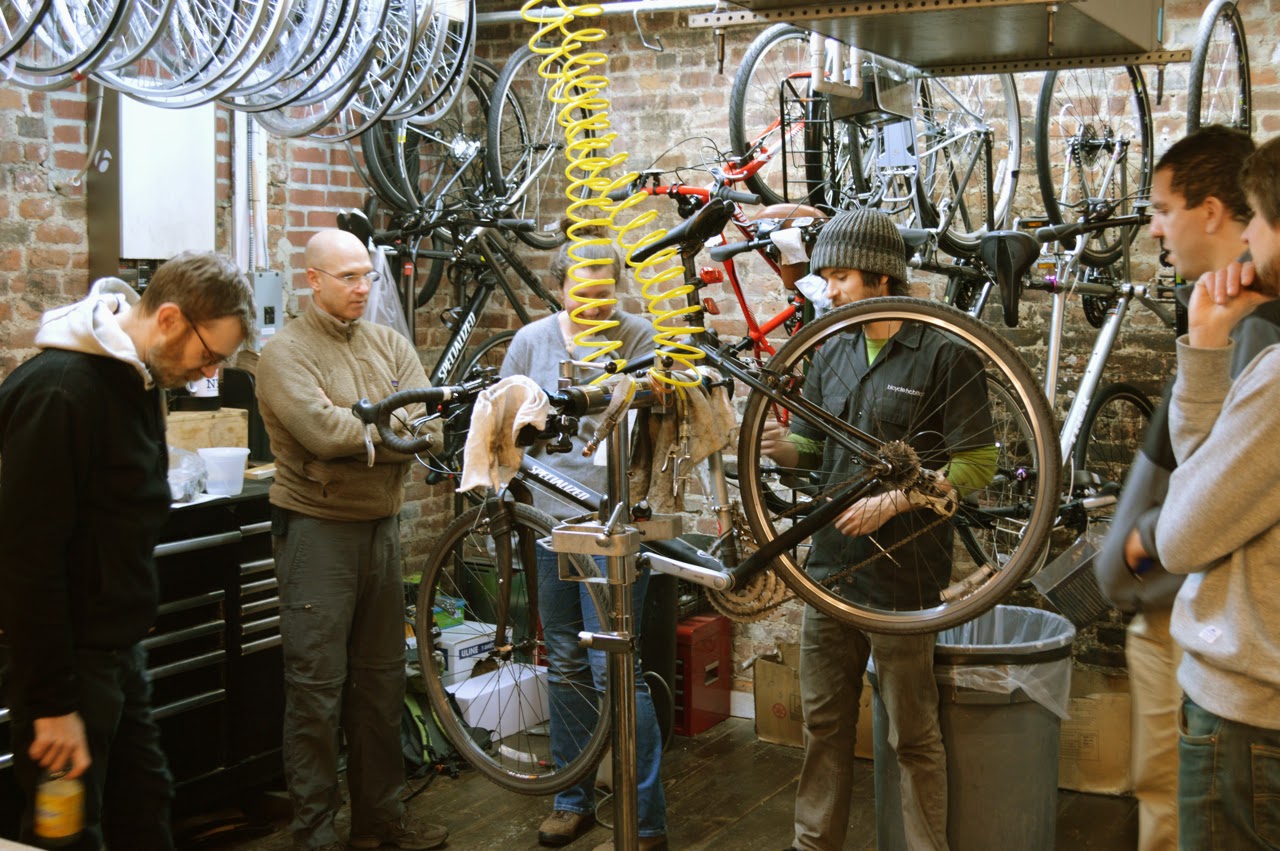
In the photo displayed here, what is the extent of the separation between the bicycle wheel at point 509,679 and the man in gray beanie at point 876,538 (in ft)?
1.83

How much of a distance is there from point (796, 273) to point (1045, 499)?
1.56 metres

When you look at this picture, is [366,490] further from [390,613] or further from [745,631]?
[745,631]

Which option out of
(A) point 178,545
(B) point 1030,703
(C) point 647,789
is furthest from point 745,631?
(A) point 178,545

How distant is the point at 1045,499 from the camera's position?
7.36 ft

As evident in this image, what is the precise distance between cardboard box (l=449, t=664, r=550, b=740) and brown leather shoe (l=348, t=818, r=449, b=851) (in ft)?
1.77

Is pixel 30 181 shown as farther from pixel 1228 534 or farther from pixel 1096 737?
pixel 1096 737

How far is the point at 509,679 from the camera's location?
14.4 ft

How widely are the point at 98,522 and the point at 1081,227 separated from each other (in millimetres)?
2756

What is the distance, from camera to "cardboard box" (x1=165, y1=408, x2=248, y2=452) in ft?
12.8

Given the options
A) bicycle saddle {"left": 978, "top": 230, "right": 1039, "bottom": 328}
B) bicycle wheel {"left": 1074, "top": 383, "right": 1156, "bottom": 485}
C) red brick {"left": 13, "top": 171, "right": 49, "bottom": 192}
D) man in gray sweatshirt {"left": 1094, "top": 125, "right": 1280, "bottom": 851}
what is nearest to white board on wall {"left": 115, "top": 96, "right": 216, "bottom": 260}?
red brick {"left": 13, "top": 171, "right": 49, "bottom": 192}

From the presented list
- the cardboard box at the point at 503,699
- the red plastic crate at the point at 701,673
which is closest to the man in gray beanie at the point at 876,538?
the cardboard box at the point at 503,699

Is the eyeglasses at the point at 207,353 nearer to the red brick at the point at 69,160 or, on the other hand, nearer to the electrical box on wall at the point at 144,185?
the electrical box on wall at the point at 144,185

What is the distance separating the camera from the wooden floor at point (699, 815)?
375cm

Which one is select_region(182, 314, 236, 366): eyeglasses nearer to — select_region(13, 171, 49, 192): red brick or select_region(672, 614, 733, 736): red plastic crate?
select_region(13, 171, 49, 192): red brick
